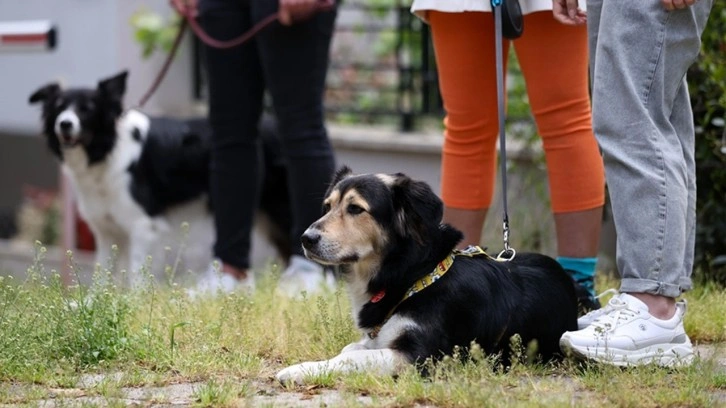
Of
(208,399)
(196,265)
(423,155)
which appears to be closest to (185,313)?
(208,399)

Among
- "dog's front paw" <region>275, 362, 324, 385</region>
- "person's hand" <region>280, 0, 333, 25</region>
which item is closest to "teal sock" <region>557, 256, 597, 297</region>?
"dog's front paw" <region>275, 362, 324, 385</region>

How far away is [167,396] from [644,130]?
1.42 m

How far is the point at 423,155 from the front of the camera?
23.4ft

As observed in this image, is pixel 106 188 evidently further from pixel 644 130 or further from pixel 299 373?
pixel 644 130

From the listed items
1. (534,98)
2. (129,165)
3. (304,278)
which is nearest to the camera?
(534,98)

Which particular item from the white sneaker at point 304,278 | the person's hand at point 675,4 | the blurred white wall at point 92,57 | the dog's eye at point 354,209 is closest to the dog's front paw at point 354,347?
the dog's eye at point 354,209

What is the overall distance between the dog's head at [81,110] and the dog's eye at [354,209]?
12.0 feet

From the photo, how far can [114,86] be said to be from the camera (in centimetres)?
661

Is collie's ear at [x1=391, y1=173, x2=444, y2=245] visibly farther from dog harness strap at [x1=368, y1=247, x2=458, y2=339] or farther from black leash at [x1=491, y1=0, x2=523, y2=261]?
black leash at [x1=491, y1=0, x2=523, y2=261]

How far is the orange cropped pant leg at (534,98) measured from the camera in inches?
143

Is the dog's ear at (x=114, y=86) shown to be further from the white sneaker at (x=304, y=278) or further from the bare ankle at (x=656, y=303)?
the bare ankle at (x=656, y=303)

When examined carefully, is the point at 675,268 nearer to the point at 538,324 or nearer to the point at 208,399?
the point at 538,324

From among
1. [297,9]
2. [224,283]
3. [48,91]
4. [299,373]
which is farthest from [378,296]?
[48,91]

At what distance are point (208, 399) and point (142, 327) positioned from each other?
866 millimetres
